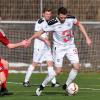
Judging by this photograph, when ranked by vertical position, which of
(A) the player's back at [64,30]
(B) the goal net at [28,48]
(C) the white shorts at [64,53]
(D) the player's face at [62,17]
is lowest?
(B) the goal net at [28,48]

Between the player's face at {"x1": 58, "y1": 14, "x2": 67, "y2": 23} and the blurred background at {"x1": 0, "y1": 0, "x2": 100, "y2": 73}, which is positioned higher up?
the player's face at {"x1": 58, "y1": 14, "x2": 67, "y2": 23}

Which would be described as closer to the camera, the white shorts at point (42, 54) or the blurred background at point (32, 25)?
the white shorts at point (42, 54)

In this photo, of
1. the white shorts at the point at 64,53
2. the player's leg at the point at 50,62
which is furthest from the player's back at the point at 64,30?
the player's leg at the point at 50,62

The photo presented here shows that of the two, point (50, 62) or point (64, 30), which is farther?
point (50, 62)

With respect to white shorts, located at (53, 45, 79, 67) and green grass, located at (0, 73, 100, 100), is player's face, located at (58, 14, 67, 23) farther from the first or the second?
green grass, located at (0, 73, 100, 100)

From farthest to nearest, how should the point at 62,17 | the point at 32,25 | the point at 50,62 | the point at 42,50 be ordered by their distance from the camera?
1. the point at 32,25
2. the point at 42,50
3. the point at 50,62
4. the point at 62,17

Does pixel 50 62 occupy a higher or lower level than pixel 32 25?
lower

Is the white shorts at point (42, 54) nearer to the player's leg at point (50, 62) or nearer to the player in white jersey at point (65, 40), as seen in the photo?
the player's leg at point (50, 62)

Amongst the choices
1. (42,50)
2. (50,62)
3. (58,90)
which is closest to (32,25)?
(42,50)

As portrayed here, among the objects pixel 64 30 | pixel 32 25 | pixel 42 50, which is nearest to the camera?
pixel 64 30

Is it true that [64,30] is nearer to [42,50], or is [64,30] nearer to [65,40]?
[65,40]

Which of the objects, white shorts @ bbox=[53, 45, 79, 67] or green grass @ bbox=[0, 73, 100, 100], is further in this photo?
white shorts @ bbox=[53, 45, 79, 67]

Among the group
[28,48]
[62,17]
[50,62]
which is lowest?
[28,48]

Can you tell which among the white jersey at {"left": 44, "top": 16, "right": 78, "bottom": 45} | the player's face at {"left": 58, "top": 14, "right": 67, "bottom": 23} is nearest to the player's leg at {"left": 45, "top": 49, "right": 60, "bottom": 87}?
the white jersey at {"left": 44, "top": 16, "right": 78, "bottom": 45}
